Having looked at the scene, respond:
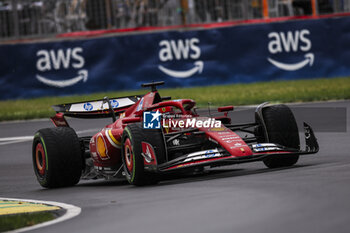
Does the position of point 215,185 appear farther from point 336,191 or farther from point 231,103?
point 231,103

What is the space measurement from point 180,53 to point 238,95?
2.92 metres

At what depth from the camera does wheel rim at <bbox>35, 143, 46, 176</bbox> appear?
434 inches

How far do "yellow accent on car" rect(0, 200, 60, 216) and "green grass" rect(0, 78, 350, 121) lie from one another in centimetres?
1149

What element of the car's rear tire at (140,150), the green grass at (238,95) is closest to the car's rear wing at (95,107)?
the car's rear tire at (140,150)

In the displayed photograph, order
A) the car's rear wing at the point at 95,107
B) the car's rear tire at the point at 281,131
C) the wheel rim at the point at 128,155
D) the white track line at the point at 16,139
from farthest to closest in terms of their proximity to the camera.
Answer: the white track line at the point at 16,139
the car's rear wing at the point at 95,107
the car's rear tire at the point at 281,131
the wheel rim at the point at 128,155

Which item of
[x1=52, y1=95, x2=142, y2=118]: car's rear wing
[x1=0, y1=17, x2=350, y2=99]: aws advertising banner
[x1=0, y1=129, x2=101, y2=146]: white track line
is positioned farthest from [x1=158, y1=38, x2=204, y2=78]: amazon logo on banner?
[x1=52, y1=95, x2=142, y2=118]: car's rear wing

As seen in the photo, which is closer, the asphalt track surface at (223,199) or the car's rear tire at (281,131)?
the asphalt track surface at (223,199)

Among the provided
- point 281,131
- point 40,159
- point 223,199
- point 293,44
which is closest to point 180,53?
point 293,44

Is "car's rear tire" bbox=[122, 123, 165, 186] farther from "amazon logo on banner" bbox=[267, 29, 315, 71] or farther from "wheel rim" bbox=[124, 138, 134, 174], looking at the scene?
"amazon logo on banner" bbox=[267, 29, 315, 71]

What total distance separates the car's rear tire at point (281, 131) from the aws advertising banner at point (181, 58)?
13587 mm

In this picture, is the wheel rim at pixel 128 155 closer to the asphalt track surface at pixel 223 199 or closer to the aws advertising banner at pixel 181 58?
the asphalt track surface at pixel 223 199

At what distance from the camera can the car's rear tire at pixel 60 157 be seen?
10758 millimetres

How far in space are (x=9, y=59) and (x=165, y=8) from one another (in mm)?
4714

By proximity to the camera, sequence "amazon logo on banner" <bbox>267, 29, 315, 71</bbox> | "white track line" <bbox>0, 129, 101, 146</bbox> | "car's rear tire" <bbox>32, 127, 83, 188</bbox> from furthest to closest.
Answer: "amazon logo on banner" <bbox>267, 29, 315, 71</bbox> < "white track line" <bbox>0, 129, 101, 146</bbox> < "car's rear tire" <bbox>32, 127, 83, 188</bbox>
